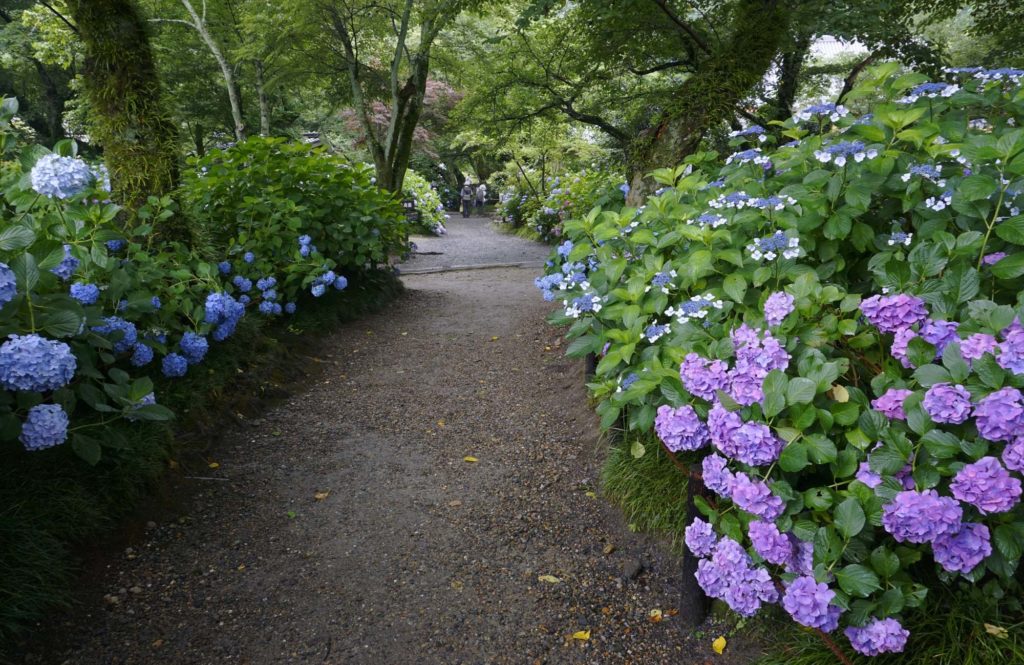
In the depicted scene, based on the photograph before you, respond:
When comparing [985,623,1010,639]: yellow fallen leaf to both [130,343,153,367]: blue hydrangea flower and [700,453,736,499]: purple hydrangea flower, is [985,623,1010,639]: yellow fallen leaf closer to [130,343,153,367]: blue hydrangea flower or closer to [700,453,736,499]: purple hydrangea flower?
[700,453,736,499]: purple hydrangea flower

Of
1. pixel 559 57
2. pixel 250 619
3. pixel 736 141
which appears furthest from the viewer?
pixel 559 57

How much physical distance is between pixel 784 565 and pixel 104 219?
8.96 ft

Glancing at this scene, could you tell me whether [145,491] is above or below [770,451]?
below

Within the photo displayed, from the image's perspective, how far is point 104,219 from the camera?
2.56m

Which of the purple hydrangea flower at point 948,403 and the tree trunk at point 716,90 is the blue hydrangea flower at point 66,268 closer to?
the purple hydrangea flower at point 948,403

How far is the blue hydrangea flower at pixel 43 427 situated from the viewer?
6.06ft

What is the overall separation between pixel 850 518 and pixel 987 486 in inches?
10.8

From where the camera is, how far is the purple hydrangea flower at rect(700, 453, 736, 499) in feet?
5.23

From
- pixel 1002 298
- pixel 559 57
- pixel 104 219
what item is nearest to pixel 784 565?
pixel 1002 298

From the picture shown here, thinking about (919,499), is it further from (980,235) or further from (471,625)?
(471,625)

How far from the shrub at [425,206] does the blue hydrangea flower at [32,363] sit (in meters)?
11.0

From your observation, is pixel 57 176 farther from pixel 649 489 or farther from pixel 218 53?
pixel 218 53

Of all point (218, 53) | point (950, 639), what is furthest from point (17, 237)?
point (218, 53)

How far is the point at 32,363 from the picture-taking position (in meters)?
1.75
